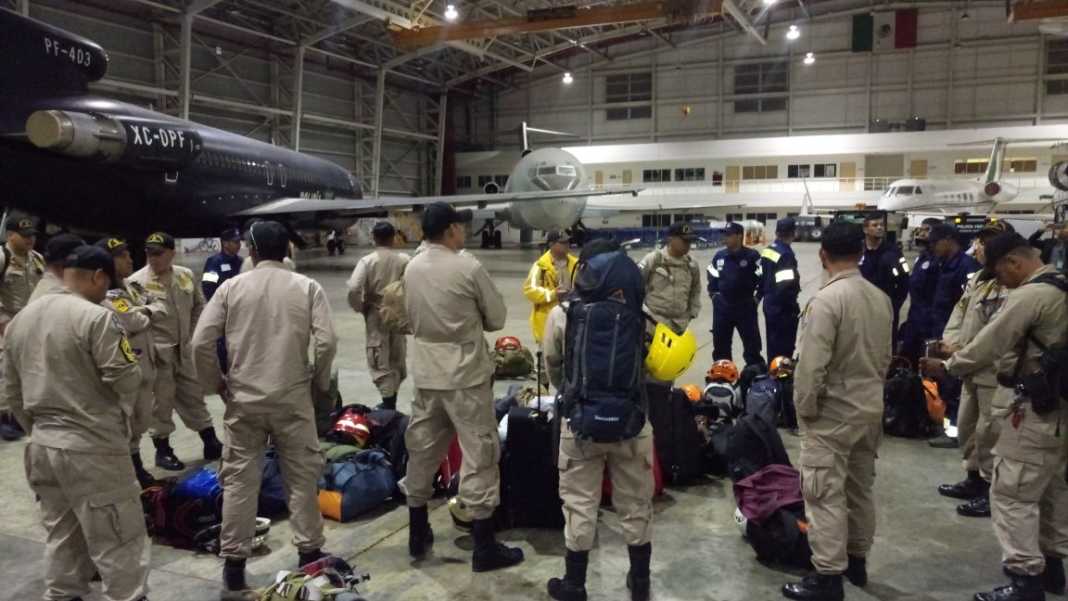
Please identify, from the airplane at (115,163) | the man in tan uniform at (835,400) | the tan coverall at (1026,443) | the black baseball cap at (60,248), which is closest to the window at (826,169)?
the airplane at (115,163)

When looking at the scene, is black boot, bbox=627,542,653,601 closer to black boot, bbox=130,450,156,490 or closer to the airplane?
black boot, bbox=130,450,156,490

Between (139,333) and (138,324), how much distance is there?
8.8 inches

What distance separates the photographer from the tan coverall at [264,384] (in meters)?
3.45

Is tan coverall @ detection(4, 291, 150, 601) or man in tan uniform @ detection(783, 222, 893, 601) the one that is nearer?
tan coverall @ detection(4, 291, 150, 601)

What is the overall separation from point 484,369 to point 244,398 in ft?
4.05

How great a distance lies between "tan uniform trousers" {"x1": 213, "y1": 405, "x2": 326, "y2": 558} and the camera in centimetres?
345

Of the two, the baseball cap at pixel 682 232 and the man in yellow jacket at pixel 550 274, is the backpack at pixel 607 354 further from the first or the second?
the baseball cap at pixel 682 232

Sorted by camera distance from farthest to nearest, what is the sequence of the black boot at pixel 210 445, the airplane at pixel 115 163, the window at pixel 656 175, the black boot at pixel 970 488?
1. the window at pixel 656 175
2. the airplane at pixel 115 163
3. the black boot at pixel 210 445
4. the black boot at pixel 970 488

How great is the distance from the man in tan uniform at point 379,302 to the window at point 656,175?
112ft

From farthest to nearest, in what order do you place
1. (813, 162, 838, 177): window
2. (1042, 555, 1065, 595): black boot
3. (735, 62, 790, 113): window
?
(735, 62, 790, 113): window, (813, 162, 838, 177): window, (1042, 555, 1065, 595): black boot

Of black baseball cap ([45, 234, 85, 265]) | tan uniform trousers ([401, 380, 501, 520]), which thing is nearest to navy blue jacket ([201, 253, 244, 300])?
black baseball cap ([45, 234, 85, 265])

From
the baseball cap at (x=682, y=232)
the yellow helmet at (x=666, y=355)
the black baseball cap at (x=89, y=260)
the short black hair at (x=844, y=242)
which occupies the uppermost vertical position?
the baseball cap at (x=682, y=232)

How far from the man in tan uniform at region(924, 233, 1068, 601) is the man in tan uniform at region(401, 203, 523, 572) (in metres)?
2.48

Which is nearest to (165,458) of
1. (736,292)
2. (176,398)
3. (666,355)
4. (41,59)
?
(176,398)
